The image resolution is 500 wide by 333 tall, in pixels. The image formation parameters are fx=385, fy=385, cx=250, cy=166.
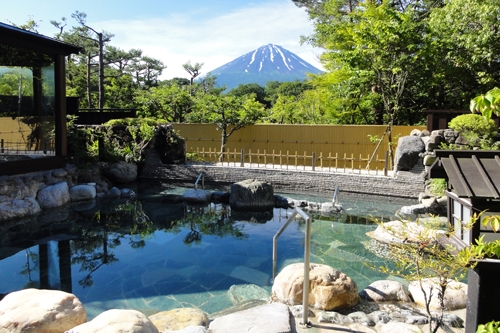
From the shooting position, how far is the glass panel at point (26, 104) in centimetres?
1090

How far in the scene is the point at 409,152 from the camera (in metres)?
12.7

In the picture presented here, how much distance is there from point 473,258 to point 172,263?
5.48m

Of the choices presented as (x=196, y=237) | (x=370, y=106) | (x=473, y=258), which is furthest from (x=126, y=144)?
(x=473, y=258)

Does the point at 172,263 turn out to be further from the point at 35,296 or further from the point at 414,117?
the point at 414,117

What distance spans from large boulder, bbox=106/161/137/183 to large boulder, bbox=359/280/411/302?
1150 centimetres

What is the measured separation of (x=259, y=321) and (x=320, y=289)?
1591 millimetres

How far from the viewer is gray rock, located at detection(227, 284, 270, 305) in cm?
576

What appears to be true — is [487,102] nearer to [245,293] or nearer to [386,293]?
[386,293]

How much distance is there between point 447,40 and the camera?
1469 cm

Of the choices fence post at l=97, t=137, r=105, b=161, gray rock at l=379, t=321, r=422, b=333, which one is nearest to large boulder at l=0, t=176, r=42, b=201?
fence post at l=97, t=137, r=105, b=161

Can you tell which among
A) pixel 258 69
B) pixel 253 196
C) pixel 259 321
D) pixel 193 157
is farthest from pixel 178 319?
pixel 258 69

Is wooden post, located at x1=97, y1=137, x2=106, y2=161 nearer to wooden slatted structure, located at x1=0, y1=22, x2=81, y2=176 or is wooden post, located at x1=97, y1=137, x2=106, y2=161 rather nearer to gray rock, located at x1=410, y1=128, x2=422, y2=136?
wooden slatted structure, located at x1=0, y1=22, x2=81, y2=176

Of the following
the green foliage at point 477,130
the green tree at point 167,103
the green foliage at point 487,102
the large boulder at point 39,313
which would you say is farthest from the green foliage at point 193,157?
the green foliage at point 487,102

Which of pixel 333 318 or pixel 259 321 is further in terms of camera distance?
pixel 333 318
